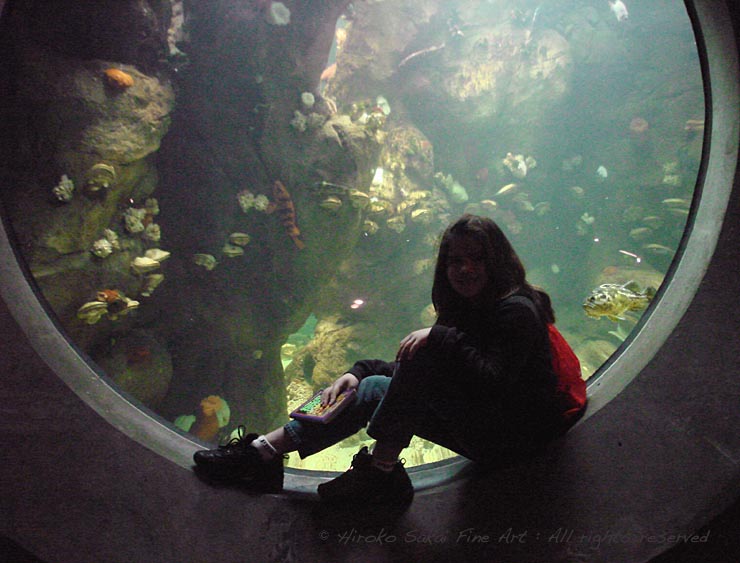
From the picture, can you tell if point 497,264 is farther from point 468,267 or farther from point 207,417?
point 207,417

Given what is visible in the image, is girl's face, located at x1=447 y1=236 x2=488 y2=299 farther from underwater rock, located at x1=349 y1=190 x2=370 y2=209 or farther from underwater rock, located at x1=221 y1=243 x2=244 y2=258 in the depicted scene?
underwater rock, located at x1=349 y1=190 x2=370 y2=209

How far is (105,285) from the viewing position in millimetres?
5098

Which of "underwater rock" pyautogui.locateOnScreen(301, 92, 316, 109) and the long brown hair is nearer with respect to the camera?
the long brown hair

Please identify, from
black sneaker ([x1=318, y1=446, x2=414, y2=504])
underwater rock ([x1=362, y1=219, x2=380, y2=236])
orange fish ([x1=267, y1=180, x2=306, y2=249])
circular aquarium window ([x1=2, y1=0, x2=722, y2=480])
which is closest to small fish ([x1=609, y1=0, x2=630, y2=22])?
circular aquarium window ([x1=2, y1=0, x2=722, y2=480])

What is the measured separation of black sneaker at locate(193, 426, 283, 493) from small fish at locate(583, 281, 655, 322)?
3.30 metres

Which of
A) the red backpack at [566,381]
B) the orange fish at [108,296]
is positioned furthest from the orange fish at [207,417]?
the red backpack at [566,381]

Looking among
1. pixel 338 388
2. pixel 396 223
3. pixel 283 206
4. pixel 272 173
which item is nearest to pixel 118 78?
pixel 272 173

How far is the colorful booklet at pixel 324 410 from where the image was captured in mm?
1703

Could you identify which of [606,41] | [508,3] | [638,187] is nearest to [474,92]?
[508,3]

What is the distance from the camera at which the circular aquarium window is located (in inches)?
175

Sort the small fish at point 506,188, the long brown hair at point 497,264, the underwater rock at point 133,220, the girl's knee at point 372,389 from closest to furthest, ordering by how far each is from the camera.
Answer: the long brown hair at point 497,264 → the girl's knee at point 372,389 → the underwater rock at point 133,220 → the small fish at point 506,188

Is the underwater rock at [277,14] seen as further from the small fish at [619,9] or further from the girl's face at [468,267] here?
A: the small fish at [619,9]

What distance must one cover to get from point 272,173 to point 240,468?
7.12m

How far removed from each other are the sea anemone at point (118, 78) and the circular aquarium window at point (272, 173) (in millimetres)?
29
